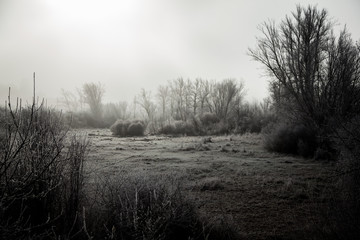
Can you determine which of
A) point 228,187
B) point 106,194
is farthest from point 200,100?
point 106,194

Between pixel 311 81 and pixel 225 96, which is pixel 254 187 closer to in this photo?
pixel 311 81

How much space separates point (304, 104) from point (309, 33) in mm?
4710

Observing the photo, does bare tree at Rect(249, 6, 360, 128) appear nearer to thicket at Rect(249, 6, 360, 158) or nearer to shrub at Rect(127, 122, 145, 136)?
thicket at Rect(249, 6, 360, 158)

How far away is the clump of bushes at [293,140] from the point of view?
13234mm

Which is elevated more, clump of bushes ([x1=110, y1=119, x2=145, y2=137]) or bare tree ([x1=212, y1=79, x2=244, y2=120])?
bare tree ([x1=212, y1=79, x2=244, y2=120])

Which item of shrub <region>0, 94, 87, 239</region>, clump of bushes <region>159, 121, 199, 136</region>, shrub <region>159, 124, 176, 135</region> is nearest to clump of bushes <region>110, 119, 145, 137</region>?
shrub <region>159, 124, 176, 135</region>

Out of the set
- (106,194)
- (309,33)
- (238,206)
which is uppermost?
(309,33)

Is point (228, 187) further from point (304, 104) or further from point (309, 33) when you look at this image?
point (309, 33)

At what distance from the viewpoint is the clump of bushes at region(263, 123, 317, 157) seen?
13234 mm

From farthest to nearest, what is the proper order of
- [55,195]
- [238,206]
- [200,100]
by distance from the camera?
[200,100] → [238,206] → [55,195]

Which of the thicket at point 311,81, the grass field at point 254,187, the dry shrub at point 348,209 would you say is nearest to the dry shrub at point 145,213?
the grass field at point 254,187

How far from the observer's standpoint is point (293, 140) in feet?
46.4

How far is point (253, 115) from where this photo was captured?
32.2 meters

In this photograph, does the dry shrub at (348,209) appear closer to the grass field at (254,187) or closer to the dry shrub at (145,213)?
the grass field at (254,187)
